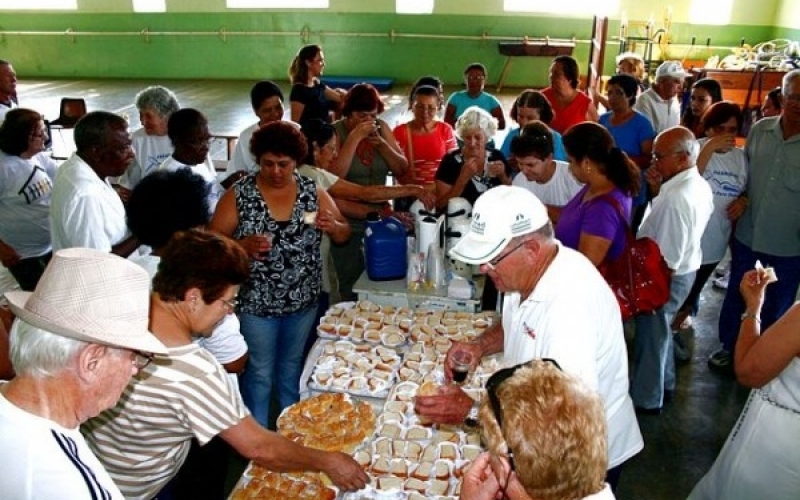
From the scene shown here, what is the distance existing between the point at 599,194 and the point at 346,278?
2.23m

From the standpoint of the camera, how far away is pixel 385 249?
3.76 metres

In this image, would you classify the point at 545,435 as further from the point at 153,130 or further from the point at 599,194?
the point at 153,130

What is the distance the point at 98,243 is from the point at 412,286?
1757 millimetres

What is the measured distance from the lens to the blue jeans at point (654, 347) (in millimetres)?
3707

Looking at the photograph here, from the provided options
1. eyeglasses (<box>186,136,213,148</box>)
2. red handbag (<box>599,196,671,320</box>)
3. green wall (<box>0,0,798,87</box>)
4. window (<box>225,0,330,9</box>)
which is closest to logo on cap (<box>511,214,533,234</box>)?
red handbag (<box>599,196,671,320</box>)

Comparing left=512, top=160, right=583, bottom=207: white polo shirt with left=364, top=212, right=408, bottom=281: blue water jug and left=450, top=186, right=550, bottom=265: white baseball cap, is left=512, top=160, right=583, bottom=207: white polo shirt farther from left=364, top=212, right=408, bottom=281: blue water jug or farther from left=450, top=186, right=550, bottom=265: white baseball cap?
left=450, top=186, right=550, bottom=265: white baseball cap

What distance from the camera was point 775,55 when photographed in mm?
10312

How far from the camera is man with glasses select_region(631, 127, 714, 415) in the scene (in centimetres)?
345

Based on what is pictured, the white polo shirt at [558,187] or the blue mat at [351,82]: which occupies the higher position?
the white polo shirt at [558,187]

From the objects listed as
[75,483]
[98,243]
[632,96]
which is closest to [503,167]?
[632,96]

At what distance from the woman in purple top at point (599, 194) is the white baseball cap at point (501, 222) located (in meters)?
1.02

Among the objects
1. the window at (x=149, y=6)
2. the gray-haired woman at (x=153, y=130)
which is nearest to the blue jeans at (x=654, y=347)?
the gray-haired woman at (x=153, y=130)

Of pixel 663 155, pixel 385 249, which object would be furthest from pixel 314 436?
pixel 663 155

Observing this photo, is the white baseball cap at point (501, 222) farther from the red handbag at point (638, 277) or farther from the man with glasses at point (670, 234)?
the man with glasses at point (670, 234)
